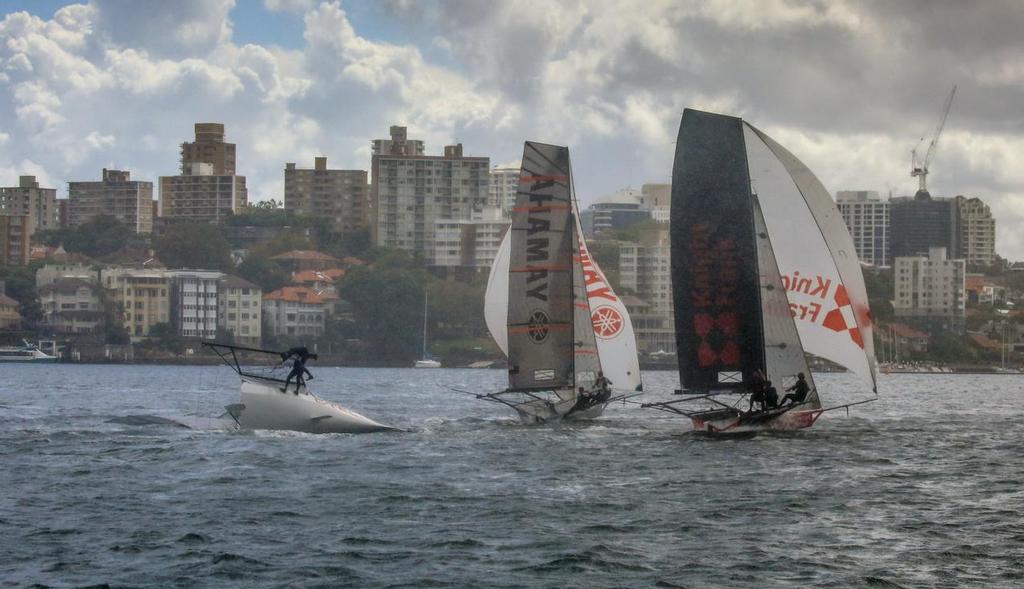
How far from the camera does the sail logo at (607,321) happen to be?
53031 millimetres

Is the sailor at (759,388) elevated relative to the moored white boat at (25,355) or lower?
elevated

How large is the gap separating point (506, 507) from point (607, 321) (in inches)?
884

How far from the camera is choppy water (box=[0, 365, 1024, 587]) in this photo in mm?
24875

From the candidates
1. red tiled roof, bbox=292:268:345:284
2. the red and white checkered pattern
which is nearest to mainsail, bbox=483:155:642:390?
the red and white checkered pattern

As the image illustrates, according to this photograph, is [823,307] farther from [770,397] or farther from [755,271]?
[770,397]

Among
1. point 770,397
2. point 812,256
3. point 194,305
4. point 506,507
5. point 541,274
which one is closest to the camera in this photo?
point 506,507

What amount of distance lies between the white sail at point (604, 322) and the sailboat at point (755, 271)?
8.19 metres

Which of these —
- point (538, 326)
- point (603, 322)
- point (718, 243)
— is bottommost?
point (538, 326)

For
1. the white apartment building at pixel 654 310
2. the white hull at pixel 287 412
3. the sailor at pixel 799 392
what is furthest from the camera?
the white apartment building at pixel 654 310

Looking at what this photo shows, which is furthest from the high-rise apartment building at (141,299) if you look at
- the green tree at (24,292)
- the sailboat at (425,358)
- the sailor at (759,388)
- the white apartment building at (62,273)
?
the sailor at (759,388)

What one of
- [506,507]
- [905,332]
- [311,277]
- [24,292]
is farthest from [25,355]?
[506,507]

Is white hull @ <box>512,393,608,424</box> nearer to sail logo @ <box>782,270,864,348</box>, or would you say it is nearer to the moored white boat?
sail logo @ <box>782,270,864,348</box>

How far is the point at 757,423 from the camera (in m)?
42.9

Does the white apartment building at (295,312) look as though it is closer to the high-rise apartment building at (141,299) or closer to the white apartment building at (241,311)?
the white apartment building at (241,311)
